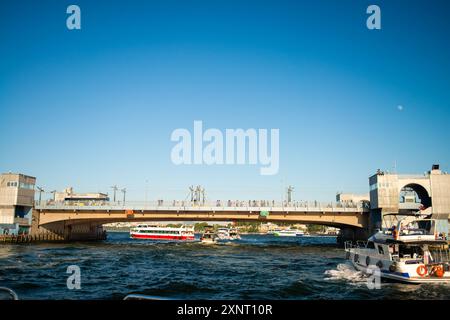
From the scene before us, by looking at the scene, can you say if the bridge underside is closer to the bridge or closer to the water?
the bridge

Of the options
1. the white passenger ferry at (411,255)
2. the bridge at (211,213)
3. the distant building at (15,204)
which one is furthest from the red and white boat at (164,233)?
the white passenger ferry at (411,255)

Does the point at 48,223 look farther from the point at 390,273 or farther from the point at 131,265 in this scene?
the point at 390,273

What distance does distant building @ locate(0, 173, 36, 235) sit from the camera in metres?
77.2

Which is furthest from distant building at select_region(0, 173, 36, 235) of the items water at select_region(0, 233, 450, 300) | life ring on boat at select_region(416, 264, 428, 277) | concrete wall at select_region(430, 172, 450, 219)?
concrete wall at select_region(430, 172, 450, 219)

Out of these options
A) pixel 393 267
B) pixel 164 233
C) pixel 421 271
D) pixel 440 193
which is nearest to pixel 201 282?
pixel 393 267

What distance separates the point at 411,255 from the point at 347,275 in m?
6.17

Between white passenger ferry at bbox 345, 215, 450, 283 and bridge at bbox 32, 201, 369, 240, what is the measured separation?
141 ft

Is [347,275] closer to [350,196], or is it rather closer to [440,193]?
[440,193]

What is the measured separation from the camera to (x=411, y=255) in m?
31.4

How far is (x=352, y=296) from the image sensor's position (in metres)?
25.5
